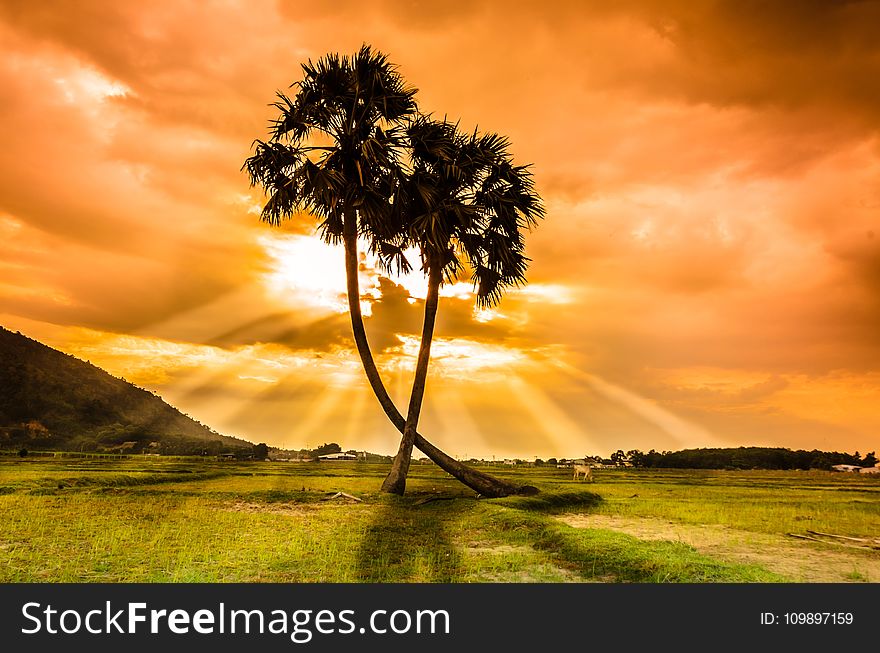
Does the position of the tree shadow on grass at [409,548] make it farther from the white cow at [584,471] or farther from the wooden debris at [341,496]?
the white cow at [584,471]

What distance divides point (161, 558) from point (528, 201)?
62.1ft

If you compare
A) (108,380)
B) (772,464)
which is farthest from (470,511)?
(108,380)

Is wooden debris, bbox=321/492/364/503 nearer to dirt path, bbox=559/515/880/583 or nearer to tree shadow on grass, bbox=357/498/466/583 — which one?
tree shadow on grass, bbox=357/498/466/583

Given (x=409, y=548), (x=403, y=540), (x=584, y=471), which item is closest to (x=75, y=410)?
(x=584, y=471)

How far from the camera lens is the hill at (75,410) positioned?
351ft

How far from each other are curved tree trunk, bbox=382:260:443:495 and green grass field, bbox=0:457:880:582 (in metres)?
1.14

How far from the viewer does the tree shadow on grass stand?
36.2 feet

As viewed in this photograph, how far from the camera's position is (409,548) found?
13.6 metres

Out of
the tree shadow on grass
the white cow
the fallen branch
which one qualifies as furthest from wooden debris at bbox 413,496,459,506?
the white cow

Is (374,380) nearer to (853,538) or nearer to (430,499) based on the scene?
(430,499)

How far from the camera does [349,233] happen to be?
24734 millimetres

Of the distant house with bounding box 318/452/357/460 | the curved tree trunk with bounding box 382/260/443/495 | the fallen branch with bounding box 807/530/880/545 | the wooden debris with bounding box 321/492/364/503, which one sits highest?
the curved tree trunk with bounding box 382/260/443/495

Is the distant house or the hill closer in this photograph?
the distant house

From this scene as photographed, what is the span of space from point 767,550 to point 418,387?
13738 millimetres
